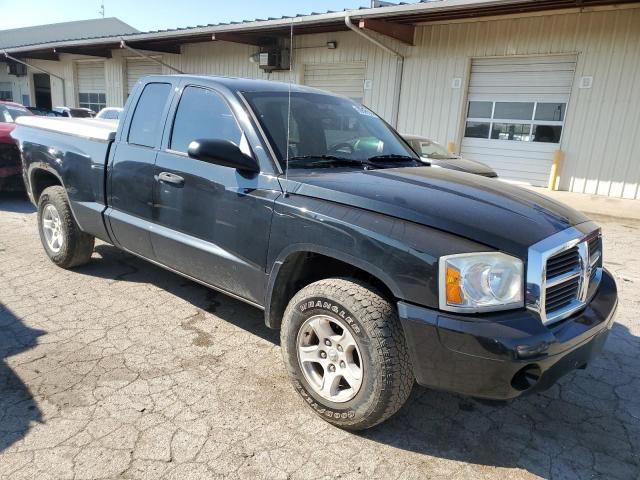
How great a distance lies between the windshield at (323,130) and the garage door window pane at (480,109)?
8.52 metres

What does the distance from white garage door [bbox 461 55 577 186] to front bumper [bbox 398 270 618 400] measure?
9670 millimetres

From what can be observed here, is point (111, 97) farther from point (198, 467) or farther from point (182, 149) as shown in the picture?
point (198, 467)

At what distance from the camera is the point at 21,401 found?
2.72m

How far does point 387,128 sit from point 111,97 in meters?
20.4

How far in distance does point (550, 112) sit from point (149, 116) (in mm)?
9649

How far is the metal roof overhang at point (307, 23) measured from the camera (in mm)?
9397

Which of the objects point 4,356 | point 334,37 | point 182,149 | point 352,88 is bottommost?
point 4,356

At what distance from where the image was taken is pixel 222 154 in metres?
2.86

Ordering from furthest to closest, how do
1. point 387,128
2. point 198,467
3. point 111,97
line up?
point 111,97 < point 387,128 < point 198,467

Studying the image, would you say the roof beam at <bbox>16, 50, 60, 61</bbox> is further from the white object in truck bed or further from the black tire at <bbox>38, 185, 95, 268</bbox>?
the black tire at <bbox>38, 185, 95, 268</bbox>

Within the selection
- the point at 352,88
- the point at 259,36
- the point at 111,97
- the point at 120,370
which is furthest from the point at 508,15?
the point at 111,97

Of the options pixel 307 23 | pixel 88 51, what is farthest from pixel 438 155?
pixel 88 51

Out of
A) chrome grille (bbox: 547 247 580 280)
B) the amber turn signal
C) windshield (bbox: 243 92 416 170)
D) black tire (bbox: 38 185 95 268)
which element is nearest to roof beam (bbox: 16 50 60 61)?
black tire (bbox: 38 185 95 268)

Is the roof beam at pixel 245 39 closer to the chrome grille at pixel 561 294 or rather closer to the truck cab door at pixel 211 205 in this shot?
the truck cab door at pixel 211 205
